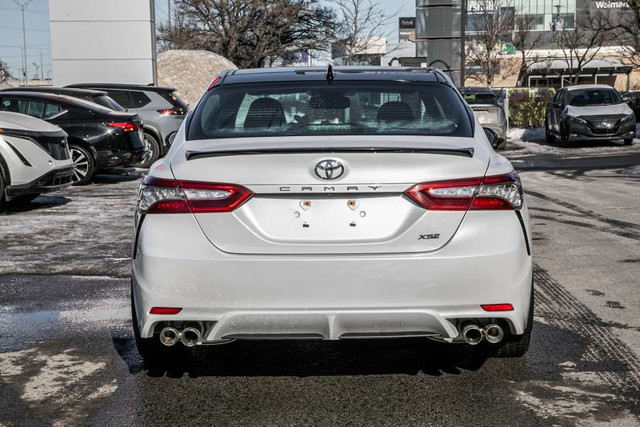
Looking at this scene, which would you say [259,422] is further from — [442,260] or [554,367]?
[554,367]

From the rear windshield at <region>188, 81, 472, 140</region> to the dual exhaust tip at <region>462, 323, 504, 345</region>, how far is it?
95 cm

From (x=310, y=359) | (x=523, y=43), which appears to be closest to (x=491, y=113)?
(x=310, y=359)

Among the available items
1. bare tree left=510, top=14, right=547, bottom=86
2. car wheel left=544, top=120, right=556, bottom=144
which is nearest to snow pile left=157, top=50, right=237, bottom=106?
car wheel left=544, top=120, right=556, bottom=144

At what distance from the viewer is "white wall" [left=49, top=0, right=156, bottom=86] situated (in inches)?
1075

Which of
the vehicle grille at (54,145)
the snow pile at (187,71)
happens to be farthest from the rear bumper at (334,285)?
the snow pile at (187,71)

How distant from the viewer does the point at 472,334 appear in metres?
4.27

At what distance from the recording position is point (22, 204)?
42.3 feet

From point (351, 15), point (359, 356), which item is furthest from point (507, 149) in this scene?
point (351, 15)

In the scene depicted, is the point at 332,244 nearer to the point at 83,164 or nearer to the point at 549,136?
the point at 83,164

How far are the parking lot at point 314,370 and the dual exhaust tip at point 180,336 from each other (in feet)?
1.02

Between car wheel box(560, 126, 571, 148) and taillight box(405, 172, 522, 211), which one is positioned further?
car wheel box(560, 126, 571, 148)

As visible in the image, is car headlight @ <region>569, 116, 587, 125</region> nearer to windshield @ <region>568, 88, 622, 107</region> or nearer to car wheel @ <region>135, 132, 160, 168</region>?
windshield @ <region>568, 88, 622, 107</region>

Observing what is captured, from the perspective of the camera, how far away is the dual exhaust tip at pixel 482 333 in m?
4.25

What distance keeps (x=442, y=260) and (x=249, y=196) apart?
0.87 m
